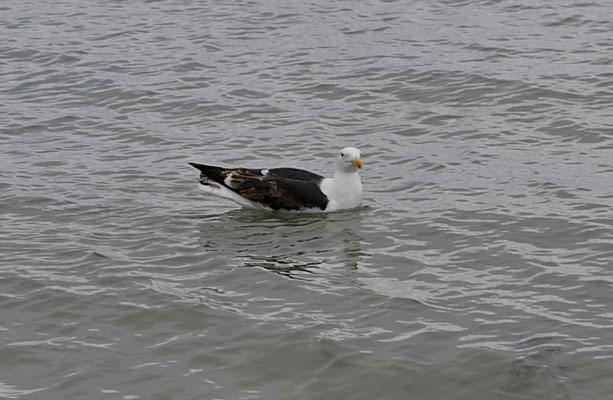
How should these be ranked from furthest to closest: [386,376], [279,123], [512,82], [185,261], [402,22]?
1. [402,22]
2. [512,82]
3. [279,123]
4. [185,261]
5. [386,376]

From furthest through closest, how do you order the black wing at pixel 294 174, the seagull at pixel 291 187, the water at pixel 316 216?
the black wing at pixel 294 174 → the seagull at pixel 291 187 → the water at pixel 316 216

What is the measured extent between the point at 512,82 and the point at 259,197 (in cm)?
689

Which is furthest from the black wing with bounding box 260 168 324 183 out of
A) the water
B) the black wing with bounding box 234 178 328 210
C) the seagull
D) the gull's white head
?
the water

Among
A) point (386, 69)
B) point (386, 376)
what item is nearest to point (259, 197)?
point (386, 376)

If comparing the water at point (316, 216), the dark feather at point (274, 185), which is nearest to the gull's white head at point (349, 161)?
the dark feather at point (274, 185)

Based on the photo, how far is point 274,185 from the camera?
15203mm

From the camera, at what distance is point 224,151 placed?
58.0 feet

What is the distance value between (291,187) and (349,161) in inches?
33.5

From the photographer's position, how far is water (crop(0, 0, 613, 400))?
33.2ft

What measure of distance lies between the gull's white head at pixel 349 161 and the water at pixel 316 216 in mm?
531

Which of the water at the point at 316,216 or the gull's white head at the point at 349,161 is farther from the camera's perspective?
the gull's white head at the point at 349,161

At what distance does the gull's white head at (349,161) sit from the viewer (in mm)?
15070

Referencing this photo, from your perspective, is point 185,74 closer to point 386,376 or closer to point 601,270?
point 601,270

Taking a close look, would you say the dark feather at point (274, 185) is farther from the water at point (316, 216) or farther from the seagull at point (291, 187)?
the water at point (316, 216)
